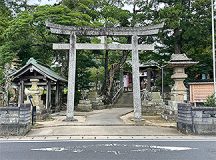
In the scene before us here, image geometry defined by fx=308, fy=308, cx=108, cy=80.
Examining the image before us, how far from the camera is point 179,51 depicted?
32.2 metres

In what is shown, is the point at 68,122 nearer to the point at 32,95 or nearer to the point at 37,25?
the point at 32,95

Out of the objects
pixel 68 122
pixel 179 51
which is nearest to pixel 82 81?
pixel 179 51

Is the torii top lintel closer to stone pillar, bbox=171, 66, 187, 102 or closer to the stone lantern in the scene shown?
the stone lantern

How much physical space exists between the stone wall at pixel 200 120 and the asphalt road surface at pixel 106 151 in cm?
271

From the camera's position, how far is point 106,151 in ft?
33.6

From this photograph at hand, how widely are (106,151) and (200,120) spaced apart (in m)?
6.54

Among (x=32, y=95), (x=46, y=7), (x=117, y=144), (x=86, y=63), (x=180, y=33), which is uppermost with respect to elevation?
(x=46, y=7)

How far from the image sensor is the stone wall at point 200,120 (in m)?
14.8

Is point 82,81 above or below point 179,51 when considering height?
below

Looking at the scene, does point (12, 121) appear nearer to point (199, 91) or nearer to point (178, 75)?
point (199, 91)

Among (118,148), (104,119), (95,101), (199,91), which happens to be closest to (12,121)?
(118,148)

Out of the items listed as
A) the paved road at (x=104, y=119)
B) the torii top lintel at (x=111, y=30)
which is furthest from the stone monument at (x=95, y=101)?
the torii top lintel at (x=111, y=30)

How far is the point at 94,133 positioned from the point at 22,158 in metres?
6.60

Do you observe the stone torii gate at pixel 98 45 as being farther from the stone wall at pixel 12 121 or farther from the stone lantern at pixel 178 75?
the stone wall at pixel 12 121
